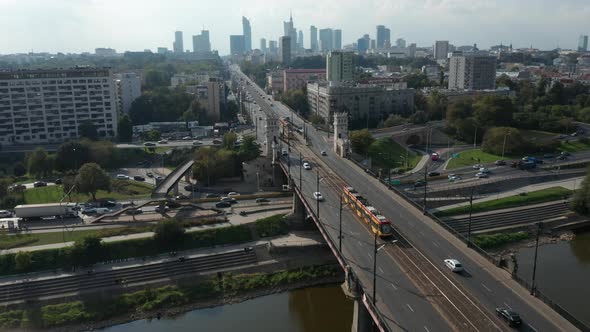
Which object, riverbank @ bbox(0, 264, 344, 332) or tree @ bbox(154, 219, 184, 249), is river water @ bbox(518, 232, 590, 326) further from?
tree @ bbox(154, 219, 184, 249)

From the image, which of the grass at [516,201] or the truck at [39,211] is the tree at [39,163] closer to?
the truck at [39,211]

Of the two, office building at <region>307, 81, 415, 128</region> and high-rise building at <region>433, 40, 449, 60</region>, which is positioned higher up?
high-rise building at <region>433, 40, 449, 60</region>

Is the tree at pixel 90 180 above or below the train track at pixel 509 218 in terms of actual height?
above

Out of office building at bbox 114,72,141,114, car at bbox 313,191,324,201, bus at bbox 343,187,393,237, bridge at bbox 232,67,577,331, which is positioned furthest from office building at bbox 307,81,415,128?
bridge at bbox 232,67,577,331

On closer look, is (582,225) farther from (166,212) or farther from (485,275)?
(166,212)

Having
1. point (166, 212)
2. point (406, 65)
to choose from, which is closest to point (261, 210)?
point (166, 212)

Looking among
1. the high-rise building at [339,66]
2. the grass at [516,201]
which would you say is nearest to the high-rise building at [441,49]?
the high-rise building at [339,66]

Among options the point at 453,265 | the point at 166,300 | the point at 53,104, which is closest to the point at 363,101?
the point at 53,104
